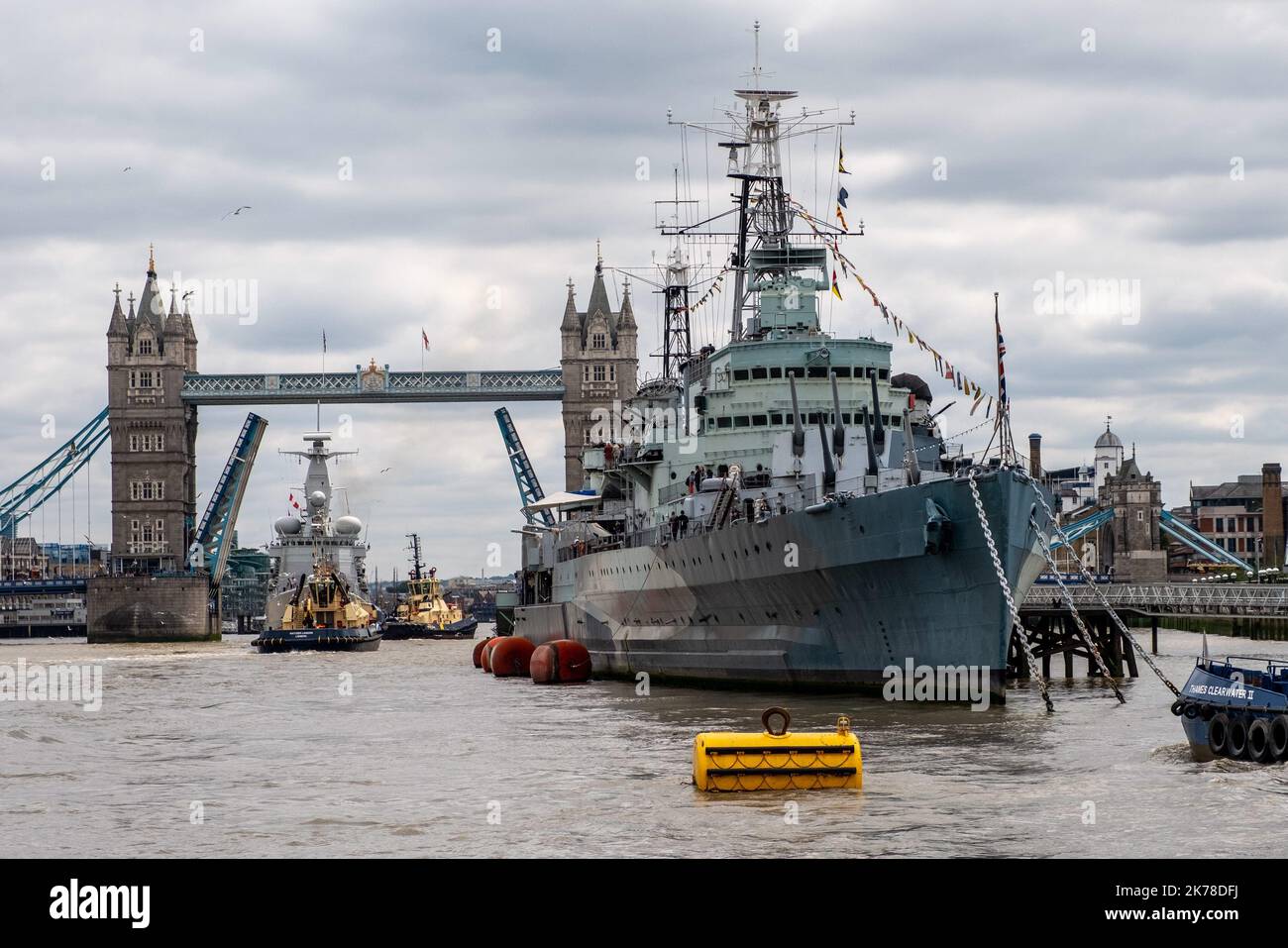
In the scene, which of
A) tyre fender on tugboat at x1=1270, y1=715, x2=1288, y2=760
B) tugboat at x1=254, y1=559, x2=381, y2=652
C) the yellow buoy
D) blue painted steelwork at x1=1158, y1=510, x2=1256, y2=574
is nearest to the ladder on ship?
the yellow buoy

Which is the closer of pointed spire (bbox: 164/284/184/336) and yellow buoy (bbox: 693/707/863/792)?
yellow buoy (bbox: 693/707/863/792)

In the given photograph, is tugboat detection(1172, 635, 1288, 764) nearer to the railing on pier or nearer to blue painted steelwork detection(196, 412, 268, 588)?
the railing on pier

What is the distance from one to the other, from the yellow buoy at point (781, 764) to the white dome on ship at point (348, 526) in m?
75.8

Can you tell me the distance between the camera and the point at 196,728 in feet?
105

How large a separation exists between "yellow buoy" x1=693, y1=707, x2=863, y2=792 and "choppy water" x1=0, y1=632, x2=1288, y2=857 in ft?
0.88

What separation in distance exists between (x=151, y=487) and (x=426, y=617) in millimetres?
24973

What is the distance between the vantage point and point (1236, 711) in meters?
21.2

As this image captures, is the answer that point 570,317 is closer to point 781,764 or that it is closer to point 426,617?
point 426,617

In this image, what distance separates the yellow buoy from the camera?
1986 centimetres

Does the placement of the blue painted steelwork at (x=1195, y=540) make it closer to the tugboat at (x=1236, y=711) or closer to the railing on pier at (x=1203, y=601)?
the railing on pier at (x=1203, y=601)

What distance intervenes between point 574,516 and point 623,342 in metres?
68.0
